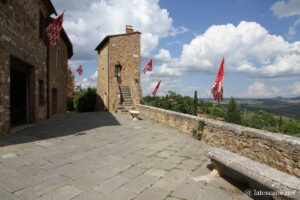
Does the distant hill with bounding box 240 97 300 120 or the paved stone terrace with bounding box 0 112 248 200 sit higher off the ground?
the paved stone terrace with bounding box 0 112 248 200

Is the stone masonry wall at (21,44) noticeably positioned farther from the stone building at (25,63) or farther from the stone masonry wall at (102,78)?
the stone masonry wall at (102,78)

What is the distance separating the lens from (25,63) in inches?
339

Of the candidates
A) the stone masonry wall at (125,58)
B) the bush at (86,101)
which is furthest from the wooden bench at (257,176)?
the bush at (86,101)

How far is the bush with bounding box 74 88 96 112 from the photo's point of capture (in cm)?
2253

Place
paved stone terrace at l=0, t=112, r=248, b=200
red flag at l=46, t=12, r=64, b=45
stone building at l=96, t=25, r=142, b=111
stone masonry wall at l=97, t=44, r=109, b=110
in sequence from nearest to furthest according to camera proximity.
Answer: paved stone terrace at l=0, t=112, r=248, b=200
red flag at l=46, t=12, r=64, b=45
stone building at l=96, t=25, r=142, b=111
stone masonry wall at l=97, t=44, r=109, b=110

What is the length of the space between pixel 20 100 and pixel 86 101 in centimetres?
1311

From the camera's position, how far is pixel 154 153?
571cm

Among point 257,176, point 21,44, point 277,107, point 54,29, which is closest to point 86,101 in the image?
point 54,29

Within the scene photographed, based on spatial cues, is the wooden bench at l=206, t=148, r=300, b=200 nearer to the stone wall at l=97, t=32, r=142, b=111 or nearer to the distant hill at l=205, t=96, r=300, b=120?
the distant hill at l=205, t=96, r=300, b=120

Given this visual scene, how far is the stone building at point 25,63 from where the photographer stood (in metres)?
6.71

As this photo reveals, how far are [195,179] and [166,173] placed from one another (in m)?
0.50

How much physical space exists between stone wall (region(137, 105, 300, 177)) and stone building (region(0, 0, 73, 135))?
5244 mm

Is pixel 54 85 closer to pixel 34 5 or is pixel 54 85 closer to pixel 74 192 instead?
pixel 34 5

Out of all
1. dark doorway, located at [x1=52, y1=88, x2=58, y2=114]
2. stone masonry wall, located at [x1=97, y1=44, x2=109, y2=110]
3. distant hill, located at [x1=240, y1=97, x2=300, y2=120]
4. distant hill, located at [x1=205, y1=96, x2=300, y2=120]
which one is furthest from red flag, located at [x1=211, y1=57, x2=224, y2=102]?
stone masonry wall, located at [x1=97, y1=44, x2=109, y2=110]
